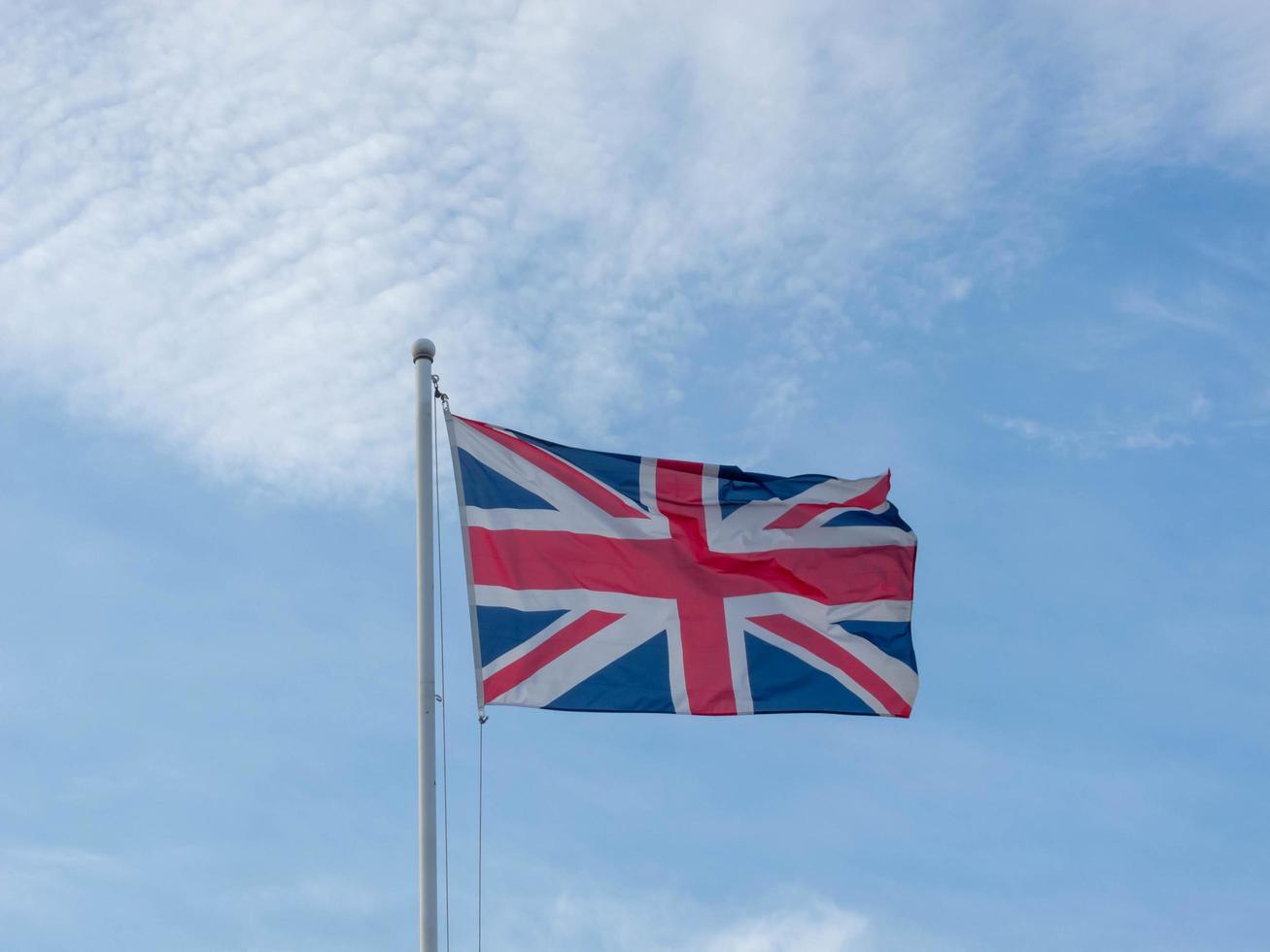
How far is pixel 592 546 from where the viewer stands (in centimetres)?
1777

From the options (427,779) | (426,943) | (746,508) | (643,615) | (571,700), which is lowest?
(426,943)

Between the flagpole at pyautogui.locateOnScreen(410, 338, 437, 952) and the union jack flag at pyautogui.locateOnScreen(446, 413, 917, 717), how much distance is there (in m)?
0.98

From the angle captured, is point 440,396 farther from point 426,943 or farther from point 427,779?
point 426,943

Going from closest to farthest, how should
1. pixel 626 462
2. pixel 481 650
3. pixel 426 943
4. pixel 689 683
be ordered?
pixel 426 943 < pixel 481 650 < pixel 689 683 < pixel 626 462

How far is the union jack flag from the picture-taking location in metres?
16.8

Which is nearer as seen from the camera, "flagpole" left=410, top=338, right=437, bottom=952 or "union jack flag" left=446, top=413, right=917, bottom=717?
"flagpole" left=410, top=338, right=437, bottom=952

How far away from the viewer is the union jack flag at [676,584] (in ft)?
55.1

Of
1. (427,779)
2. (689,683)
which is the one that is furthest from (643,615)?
(427,779)

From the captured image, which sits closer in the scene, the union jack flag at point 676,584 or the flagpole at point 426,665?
the flagpole at point 426,665

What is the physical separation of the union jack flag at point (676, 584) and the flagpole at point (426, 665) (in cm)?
98

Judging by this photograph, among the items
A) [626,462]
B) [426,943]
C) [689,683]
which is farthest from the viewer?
[626,462]

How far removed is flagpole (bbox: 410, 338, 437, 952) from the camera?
46.3 feet

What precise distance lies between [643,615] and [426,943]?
4.84 m

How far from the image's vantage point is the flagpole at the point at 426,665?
46.3 ft
